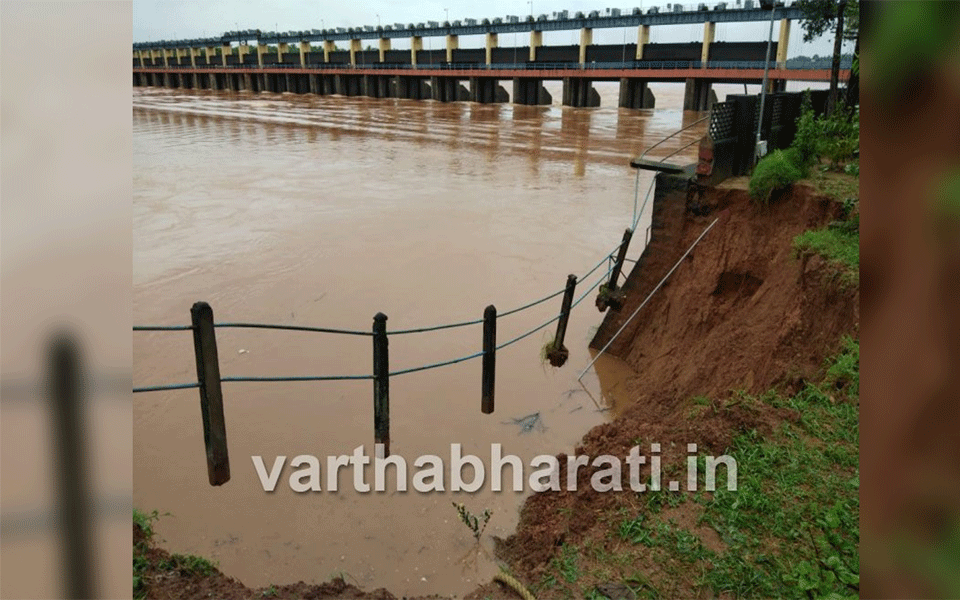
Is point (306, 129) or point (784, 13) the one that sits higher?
point (784, 13)

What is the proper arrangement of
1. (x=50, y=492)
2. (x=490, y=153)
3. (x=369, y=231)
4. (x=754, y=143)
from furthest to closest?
(x=490, y=153), (x=369, y=231), (x=754, y=143), (x=50, y=492)

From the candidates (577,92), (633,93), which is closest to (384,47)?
(577,92)

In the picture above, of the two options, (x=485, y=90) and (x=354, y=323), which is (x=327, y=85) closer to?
(x=485, y=90)

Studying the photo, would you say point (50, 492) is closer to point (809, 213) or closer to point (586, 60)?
point (809, 213)

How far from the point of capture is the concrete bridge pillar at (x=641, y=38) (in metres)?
43.2

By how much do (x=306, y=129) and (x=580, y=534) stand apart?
3487 centimetres

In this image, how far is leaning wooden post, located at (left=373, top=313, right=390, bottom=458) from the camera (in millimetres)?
5535

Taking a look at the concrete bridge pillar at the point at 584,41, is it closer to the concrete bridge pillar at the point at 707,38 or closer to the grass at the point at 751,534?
the concrete bridge pillar at the point at 707,38

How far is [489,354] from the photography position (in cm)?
673

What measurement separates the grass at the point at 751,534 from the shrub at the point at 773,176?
162 inches

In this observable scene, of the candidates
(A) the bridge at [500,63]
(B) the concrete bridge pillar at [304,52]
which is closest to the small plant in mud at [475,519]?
(A) the bridge at [500,63]

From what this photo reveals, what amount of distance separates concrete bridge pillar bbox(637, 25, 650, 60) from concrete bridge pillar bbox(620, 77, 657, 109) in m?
1.81

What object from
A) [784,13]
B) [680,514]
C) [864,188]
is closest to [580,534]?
[680,514]

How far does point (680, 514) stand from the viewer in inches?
166
